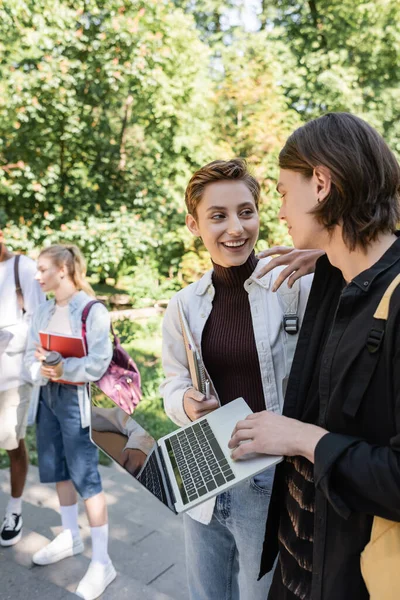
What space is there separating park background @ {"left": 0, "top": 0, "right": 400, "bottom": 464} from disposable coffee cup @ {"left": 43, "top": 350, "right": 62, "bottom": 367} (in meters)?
4.03

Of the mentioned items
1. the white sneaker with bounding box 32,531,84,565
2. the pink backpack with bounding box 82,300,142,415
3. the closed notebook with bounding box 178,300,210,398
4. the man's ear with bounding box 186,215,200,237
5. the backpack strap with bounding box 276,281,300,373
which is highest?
the man's ear with bounding box 186,215,200,237

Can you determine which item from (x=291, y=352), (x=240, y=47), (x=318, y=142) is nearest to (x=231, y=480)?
(x=291, y=352)

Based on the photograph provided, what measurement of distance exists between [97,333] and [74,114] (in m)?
6.84

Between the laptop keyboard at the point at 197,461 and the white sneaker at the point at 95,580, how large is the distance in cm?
172

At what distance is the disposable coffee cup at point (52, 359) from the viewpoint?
2818 millimetres

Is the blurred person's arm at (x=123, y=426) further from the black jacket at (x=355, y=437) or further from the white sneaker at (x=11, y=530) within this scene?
the white sneaker at (x=11, y=530)

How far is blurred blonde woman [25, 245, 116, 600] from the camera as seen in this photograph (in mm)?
2916

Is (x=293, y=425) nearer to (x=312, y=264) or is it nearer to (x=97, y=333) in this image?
(x=312, y=264)

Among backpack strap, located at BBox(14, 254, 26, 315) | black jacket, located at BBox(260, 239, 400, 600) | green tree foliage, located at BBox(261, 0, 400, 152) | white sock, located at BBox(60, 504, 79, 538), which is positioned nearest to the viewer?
black jacket, located at BBox(260, 239, 400, 600)

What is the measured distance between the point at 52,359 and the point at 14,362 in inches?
24.9

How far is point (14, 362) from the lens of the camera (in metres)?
3.31

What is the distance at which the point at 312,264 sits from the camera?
158 centimetres

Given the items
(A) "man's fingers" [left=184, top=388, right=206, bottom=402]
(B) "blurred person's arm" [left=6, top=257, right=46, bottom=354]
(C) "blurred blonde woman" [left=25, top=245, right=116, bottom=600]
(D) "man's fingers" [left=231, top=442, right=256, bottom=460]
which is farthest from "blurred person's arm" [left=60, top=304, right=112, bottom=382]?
(D) "man's fingers" [left=231, top=442, right=256, bottom=460]

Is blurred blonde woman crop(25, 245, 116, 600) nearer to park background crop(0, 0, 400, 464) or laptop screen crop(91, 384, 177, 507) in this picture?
laptop screen crop(91, 384, 177, 507)
